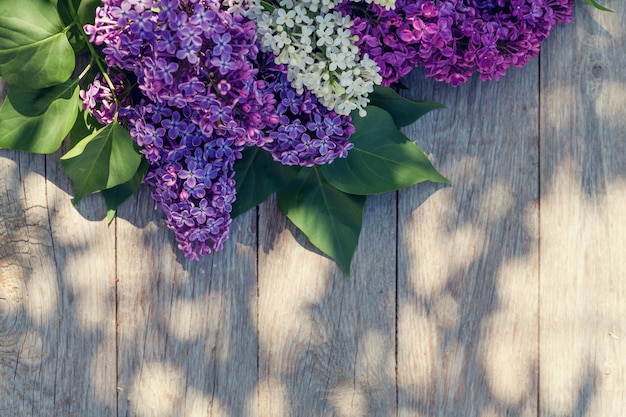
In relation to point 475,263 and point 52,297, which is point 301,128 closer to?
point 475,263

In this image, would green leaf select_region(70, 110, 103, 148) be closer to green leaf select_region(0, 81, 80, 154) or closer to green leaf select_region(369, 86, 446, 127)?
green leaf select_region(0, 81, 80, 154)

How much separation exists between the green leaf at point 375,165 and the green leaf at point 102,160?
31 centimetres

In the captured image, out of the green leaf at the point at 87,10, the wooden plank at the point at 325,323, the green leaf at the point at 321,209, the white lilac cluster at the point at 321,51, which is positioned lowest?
the wooden plank at the point at 325,323

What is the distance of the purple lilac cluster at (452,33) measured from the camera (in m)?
1.17

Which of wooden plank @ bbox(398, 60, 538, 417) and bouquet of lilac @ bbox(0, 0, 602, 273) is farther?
wooden plank @ bbox(398, 60, 538, 417)

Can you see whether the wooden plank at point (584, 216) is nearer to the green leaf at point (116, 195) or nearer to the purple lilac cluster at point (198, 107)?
the purple lilac cluster at point (198, 107)

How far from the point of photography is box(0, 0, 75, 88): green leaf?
1.13m

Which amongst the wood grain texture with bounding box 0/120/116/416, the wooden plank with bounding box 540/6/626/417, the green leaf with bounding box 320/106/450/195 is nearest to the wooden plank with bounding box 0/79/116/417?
the wood grain texture with bounding box 0/120/116/416

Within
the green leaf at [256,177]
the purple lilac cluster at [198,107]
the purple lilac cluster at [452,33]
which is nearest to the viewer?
the purple lilac cluster at [198,107]

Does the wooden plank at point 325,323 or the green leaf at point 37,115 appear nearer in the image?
the green leaf at point 37,115

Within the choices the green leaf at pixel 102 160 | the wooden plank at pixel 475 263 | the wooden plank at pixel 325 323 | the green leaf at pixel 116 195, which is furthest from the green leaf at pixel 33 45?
the wooden plank at pixel 475 263

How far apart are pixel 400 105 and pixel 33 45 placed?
579 millimetres

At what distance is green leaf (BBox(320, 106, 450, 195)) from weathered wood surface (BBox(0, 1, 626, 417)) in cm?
8

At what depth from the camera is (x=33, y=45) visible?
3.75ft
